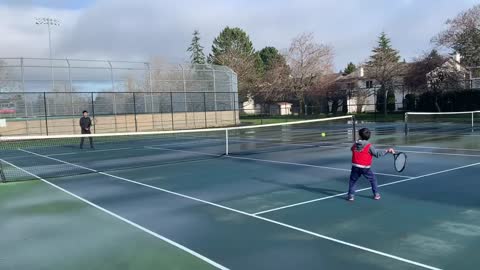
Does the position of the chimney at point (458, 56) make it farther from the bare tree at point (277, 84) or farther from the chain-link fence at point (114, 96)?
the chain-link fence at point (114, 96)

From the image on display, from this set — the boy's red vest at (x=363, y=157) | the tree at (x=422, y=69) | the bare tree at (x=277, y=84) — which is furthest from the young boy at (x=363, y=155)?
the bare tree at (x=277, y=84)

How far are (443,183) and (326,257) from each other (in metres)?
5.37

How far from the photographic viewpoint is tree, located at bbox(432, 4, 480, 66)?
150ft

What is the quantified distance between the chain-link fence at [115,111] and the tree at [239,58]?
23.8 metres

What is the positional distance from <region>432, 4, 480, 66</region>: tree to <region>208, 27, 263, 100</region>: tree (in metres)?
23.9

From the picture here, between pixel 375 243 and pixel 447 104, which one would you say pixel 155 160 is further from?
pixel 447 104

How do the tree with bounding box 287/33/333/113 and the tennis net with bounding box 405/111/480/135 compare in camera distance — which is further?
the tree with bounding box 287/33/333/113

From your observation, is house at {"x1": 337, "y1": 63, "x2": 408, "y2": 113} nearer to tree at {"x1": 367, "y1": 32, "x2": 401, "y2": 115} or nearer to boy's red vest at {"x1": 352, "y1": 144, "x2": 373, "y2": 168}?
tree at {"x1": 367, "y1": 32, "x2": 401, "y2": 115}

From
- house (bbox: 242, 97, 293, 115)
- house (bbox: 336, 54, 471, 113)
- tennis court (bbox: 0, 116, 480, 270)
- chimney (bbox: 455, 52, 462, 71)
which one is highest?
chimney (bbox: 455, 52, 462, 71)

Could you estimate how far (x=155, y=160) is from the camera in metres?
15.8

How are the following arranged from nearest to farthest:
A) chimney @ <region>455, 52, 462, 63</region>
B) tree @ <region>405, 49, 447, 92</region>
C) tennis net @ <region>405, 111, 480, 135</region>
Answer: tennis net @ <region>405, 111, 480, 135</region>
tree @ <region>405, 49, 447, 92</region>
chimney @ <region>455, 52, 462, 63</region>

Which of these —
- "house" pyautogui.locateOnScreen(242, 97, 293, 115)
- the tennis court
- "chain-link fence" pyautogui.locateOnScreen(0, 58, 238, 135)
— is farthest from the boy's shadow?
"house" pyautogui.locateOnScreen(242, 97, 293, 115)

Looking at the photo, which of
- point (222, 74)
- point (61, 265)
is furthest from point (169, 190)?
point (222, 74)

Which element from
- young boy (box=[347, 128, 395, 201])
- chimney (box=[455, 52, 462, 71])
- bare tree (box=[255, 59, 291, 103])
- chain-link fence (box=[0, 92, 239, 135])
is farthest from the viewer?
bare tree (box=[255, 59, 291, 103])
